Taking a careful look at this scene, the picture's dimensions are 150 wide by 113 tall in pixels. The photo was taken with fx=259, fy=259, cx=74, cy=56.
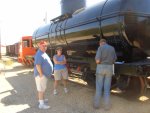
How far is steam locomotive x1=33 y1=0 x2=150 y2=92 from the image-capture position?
6.55 m

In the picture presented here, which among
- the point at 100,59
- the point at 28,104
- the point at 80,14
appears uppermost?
the point at 80,14

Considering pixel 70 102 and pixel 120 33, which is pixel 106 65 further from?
pixel 70 102

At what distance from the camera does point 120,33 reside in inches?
263

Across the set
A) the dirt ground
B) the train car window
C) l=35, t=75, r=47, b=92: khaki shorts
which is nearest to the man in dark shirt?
the dirt ground

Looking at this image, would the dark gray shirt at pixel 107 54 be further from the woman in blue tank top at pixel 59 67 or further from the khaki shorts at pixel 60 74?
the khaki shorts at pixel 60 74

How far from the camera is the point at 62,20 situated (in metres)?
10.7

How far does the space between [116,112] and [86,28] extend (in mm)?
2895

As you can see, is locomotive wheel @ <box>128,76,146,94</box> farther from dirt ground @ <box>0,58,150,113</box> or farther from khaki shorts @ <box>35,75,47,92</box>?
khaki shorts @ <box>35,75,47,92</box>

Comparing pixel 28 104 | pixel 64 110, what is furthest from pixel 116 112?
pixel 28 104

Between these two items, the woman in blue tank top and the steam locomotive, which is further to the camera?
the woman in blue tank top

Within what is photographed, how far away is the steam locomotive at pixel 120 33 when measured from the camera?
6.55 meters

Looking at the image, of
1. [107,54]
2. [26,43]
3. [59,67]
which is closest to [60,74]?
[59,67]

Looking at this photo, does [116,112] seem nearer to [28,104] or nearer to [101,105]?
[101,105]

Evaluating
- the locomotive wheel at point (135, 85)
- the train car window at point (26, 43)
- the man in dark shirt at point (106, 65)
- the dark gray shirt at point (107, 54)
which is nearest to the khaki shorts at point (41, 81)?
the man in dark shirt at point (106, 65)
